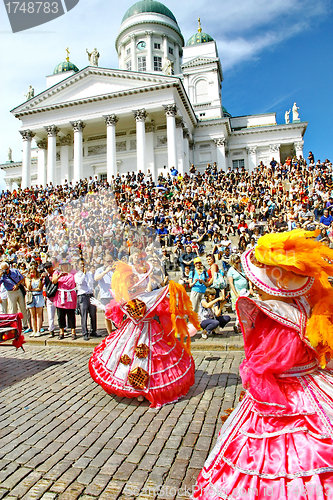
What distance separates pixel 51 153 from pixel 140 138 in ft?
32.0

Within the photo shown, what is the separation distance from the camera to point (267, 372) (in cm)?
213

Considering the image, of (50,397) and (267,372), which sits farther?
(50,397)

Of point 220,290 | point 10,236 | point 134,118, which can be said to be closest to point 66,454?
point 220,290

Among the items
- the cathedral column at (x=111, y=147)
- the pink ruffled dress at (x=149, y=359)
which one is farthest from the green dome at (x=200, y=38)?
the pink ruffled dress at (x=149, y=359)

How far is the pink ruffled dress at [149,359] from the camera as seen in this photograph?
399 cm

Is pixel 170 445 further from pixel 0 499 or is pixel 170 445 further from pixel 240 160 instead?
pixel 240 160

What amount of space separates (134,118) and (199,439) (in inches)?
1393

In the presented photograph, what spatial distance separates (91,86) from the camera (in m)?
34.3

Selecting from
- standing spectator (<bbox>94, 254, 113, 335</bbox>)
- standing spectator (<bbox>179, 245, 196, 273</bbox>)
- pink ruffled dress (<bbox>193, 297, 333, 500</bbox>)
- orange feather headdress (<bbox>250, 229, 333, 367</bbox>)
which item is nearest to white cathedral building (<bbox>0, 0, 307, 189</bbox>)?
standing spectator (<bbox>179, 245, 196, 273</bbox>)

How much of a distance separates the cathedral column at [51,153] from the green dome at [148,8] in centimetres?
2729

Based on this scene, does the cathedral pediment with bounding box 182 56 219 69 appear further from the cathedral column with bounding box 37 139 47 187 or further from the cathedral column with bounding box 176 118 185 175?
the cathedral column with bounding box 37 139 47 187

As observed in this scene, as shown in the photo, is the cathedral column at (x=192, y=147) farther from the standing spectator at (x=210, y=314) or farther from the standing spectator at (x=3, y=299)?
the standing spectator at (x=210, y=314)

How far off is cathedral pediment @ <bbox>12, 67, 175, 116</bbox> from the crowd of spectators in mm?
11433

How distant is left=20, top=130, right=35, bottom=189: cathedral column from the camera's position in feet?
114
